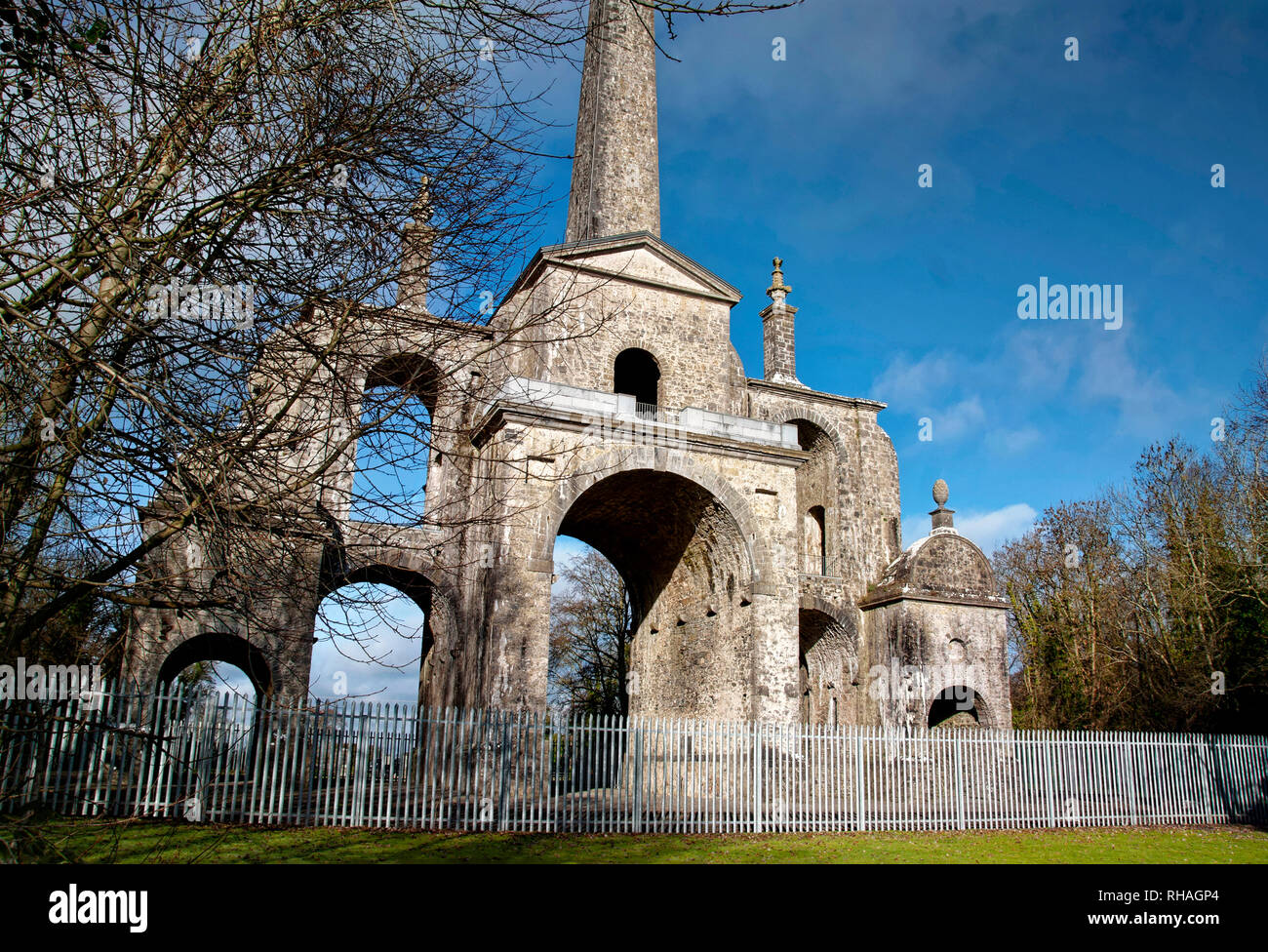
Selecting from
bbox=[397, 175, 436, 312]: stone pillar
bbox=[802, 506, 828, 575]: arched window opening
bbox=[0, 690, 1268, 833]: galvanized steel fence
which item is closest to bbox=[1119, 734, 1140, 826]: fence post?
bbox=[0, 690, 1268, 833]: galvanized steel fence

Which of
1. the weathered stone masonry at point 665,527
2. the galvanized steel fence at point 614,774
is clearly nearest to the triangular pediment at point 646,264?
the weathered stone masonry at point 665,527

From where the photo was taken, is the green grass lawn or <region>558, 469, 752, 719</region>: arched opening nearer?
the green grass lawn

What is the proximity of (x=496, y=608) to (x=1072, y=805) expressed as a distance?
11.2 metres

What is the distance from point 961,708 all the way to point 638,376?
37.2ft

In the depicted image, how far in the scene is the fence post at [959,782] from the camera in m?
15.0

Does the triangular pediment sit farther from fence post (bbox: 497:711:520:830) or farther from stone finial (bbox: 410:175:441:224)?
stone finial (bbox: 410:175:441:224)

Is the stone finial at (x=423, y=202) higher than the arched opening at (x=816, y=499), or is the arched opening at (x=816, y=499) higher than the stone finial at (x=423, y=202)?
the arched opening at (x=816, y=499)

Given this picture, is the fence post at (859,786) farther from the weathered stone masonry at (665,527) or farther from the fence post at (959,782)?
the weathered stone masonry at (665,527)

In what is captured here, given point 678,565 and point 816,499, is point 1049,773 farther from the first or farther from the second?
point 816,499

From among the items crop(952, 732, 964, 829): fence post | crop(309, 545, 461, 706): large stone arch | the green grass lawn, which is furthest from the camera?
crop(309, 545, 461, 706): large stone arch

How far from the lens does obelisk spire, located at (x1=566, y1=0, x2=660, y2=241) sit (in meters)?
20.6

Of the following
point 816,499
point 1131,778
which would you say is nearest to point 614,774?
point 1131,778

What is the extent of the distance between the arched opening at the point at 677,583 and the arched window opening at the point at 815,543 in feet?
15.9

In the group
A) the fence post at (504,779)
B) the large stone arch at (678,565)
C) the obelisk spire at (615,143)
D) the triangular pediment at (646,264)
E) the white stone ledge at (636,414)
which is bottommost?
the fence post at (504,779)
